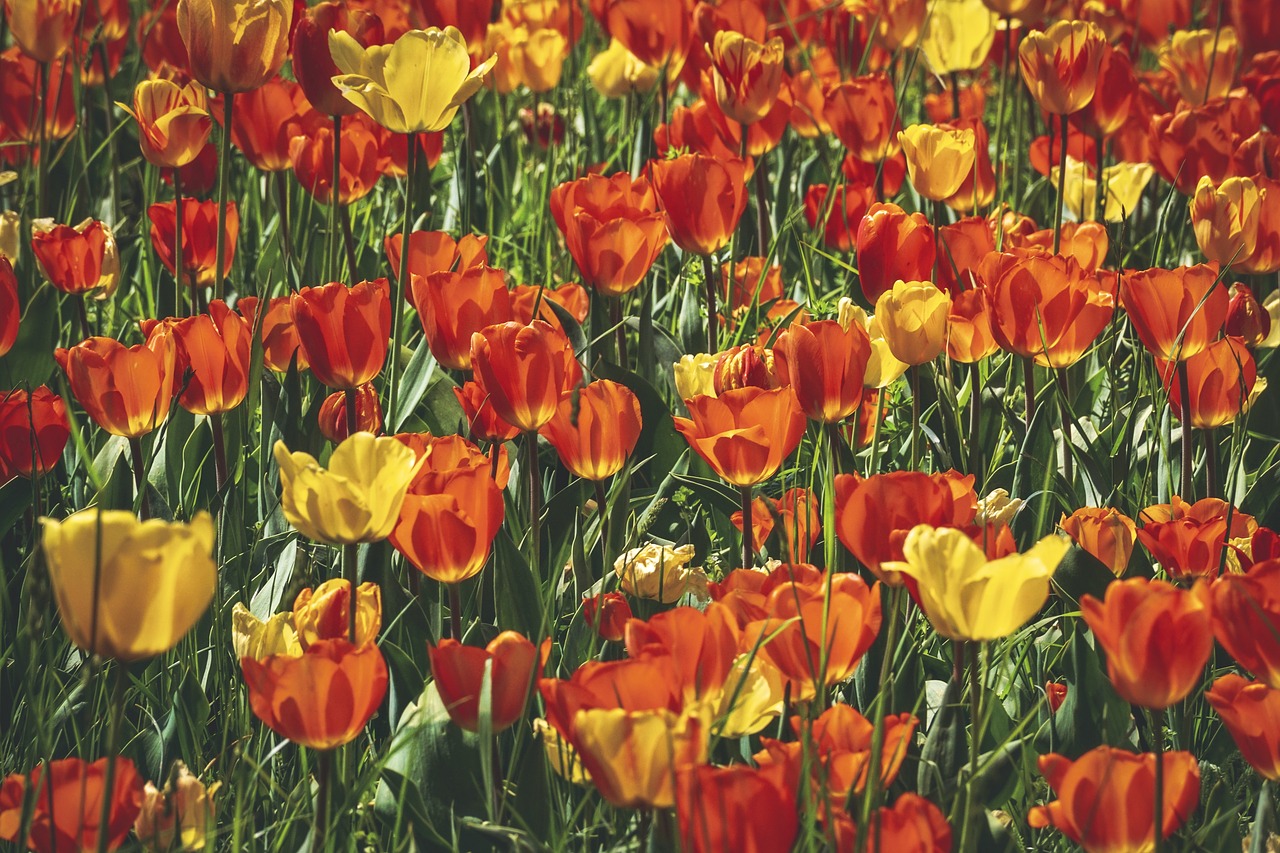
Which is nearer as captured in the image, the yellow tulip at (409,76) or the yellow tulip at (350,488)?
the yellow tulip at (350,488)

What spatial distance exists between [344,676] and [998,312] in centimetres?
91

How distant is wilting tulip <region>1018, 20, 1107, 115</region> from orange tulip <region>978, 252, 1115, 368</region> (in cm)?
58

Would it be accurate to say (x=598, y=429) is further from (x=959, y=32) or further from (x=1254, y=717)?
(x=959, y=32)

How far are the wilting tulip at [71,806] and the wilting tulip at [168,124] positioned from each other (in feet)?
3.86

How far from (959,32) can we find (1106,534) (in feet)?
5.01

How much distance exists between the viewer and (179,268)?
6.73 ft

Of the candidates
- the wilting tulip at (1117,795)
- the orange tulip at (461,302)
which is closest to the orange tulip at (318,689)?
the wilting tulip at (1117,795)

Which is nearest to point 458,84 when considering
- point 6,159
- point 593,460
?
point 593,460

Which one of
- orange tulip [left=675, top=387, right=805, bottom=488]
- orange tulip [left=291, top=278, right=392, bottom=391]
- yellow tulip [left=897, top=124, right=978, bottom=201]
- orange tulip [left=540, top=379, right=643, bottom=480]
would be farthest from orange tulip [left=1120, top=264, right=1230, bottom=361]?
orange tulip [left=291, top=278, right=392, bottom=391]

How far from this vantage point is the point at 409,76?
5.36 ft

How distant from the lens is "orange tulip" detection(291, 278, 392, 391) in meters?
1.59

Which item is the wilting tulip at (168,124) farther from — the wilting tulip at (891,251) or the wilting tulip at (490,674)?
the wilting tulip at (490,674)

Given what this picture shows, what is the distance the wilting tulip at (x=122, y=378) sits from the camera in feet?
5.03

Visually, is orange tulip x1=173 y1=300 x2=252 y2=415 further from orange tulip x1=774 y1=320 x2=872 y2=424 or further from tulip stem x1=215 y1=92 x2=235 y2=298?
orange tulip x1=774 y1=320 x2=872 y2=424
